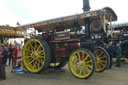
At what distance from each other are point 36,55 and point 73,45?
4.96 feet

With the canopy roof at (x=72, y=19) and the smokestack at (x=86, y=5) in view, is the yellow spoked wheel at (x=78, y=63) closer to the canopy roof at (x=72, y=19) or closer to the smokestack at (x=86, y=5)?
the canopy roof at (x=72, y=19)

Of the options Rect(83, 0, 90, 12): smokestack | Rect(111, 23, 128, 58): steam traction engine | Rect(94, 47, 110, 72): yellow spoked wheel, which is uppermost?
Rect(83, 0, 90, 12): smokestack

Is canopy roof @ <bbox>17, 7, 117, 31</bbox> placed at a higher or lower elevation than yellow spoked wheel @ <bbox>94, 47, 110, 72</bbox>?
higher

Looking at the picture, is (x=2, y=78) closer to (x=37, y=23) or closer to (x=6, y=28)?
(x=37, y=23)

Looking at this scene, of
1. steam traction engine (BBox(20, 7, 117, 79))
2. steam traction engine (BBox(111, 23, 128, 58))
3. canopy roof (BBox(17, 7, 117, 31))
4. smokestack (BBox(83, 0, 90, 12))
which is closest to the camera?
canopy roof (BBox(17, 7, 117, 31))

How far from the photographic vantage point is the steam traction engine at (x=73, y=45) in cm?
411

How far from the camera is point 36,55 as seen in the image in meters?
4.93

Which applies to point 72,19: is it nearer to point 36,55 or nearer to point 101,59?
point 36,55

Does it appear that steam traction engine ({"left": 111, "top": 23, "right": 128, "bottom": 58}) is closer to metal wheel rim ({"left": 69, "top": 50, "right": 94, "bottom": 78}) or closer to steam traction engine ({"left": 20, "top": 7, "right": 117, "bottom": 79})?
steam traction engine ({"left": 20, "top": 7, "right": 117, "bottom": 79})

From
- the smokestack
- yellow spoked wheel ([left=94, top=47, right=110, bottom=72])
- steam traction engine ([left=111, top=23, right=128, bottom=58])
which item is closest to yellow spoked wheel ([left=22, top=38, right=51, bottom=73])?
yellow spoked wheel ([left=94, top=47, right=110, bottom=72])

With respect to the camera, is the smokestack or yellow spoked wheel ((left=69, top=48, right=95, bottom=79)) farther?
the smokestack

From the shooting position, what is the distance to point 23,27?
17.9 feet

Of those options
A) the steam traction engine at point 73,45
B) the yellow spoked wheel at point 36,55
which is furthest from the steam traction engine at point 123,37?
the yellow spoked wheel at point 36,55

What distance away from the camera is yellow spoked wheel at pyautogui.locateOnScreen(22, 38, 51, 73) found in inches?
181
